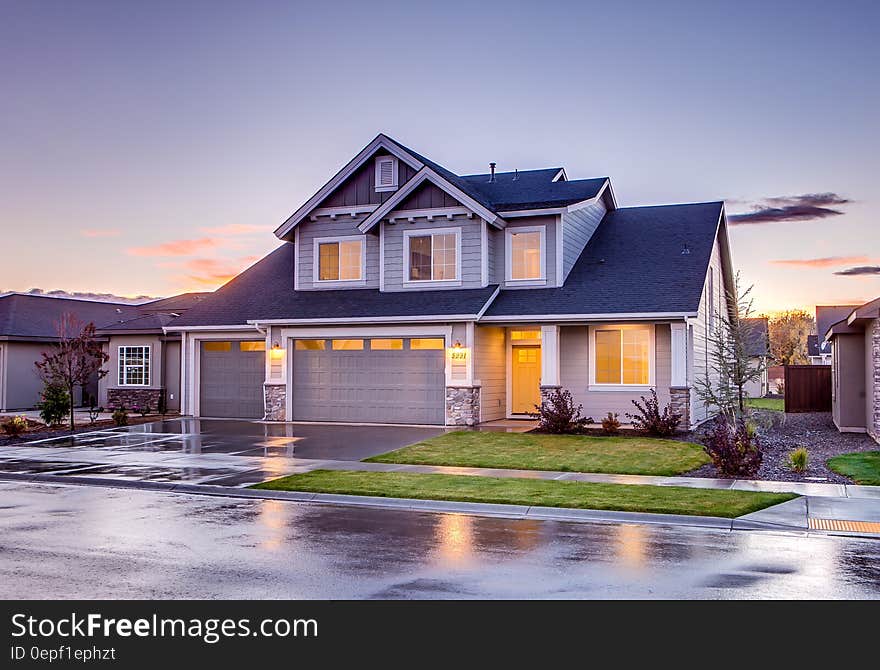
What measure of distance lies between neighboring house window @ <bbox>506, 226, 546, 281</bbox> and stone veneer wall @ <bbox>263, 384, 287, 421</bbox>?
27.2 ft

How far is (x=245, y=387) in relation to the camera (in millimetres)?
27922

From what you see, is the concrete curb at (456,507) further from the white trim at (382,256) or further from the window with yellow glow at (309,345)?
the white trim at (382,256)

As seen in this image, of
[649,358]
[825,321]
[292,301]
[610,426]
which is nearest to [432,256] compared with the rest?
[292,301]

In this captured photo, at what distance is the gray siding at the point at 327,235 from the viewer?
2672 centimetres

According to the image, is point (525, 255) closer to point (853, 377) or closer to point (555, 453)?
point (555, 453)

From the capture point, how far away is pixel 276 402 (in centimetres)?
2623

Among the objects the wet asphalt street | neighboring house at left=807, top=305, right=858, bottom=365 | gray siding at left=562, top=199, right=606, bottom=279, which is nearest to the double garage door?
gray siding at left=562, top=199, right=606, bottom=279

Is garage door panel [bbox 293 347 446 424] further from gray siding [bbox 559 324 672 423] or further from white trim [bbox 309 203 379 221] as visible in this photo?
white trim [bbox 309 203 379 221]

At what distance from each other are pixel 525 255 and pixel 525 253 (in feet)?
0.21

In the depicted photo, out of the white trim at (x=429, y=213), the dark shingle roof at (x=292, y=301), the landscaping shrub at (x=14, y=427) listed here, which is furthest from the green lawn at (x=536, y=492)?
the landscaping shrub at (x=14, y=427)

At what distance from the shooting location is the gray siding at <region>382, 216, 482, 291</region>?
2505cm

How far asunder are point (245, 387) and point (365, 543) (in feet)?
63.2

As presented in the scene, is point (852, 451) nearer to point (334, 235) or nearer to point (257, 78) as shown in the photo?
Result: point (334, 235)
